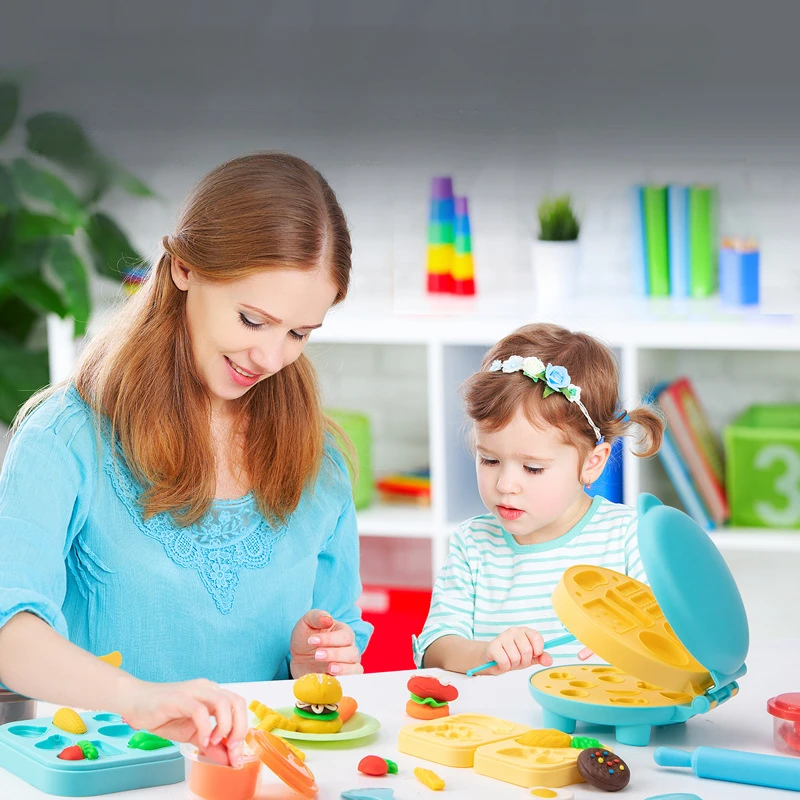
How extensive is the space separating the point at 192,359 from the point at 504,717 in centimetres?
57

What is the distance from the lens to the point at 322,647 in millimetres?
1340

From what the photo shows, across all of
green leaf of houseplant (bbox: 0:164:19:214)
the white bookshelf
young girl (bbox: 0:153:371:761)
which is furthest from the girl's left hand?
green leaf of houseplant (bbox: 0:164:19:214)

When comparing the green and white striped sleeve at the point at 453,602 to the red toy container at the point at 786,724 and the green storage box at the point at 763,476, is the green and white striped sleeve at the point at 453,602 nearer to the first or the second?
the red toy container at the point at 786,724

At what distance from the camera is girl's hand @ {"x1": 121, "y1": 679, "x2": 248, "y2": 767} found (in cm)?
93

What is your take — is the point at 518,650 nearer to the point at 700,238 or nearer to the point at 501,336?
the point at 501,336

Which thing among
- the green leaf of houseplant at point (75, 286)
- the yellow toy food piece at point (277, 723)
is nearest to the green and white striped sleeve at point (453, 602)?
the yellow toy food piece at point (277, 723)

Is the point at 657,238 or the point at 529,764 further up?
the point at 657,238

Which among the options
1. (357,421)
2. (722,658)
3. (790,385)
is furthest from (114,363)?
(790,385)

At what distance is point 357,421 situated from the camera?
284 centimetres

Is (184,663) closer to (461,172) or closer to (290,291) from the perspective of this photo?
(290,291)

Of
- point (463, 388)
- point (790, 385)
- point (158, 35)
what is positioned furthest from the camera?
point (158, 35)

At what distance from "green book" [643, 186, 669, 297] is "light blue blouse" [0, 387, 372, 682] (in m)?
1.40

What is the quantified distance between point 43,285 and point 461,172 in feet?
3.44

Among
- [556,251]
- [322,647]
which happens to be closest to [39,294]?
[556,251]
